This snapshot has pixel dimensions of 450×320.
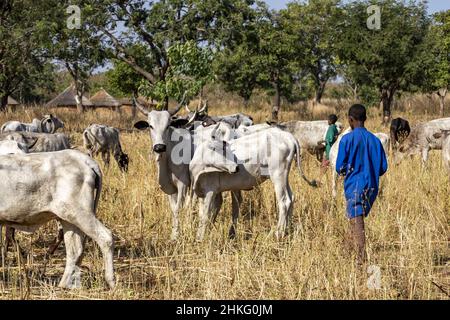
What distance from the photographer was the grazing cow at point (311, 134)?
17281mm

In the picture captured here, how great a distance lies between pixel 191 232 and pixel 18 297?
2.62 metres

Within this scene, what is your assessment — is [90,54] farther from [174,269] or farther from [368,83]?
[174,269]

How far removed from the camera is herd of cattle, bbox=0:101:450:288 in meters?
6.51

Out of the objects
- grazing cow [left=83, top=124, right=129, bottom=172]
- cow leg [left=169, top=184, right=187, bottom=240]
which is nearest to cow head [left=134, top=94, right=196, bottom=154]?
cow leg [left=169, top=184, right=187, bottom=240]

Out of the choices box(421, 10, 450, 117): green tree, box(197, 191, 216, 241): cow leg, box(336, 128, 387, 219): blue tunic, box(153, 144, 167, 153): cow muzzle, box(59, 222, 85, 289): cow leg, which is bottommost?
box(59, 222, 85, 289): cow leg

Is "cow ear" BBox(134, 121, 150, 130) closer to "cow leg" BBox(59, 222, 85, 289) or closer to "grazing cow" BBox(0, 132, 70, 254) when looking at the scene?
"grazing cow" BBox(0, 132, 70, 254)

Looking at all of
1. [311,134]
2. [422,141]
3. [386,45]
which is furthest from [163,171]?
[386,45]

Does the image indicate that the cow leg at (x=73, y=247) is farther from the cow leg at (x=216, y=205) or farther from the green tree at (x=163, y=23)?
the green tree at (x=163, y=23)

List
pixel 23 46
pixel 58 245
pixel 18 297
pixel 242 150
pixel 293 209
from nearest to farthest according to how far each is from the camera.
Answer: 1. pixel 18 297
2. pixel 58 245
3. pixel 242 150
4. pixel 293 209
5. pixel 23 46

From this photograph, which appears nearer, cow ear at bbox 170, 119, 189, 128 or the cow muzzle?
the cow muzzle

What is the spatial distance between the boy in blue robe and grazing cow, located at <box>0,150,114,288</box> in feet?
7.63

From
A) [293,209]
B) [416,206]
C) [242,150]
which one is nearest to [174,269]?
[242,150]

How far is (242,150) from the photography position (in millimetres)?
9344

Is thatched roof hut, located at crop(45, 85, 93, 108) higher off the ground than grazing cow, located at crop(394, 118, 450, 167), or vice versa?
thatched roof hut, located at crop(45, 85, 93, 108)
